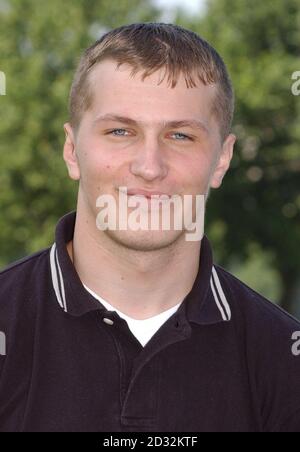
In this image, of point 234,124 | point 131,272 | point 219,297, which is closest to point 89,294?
point 131,272

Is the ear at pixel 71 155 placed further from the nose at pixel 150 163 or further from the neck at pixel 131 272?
the nose at pixel 150 163

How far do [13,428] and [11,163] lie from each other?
1281 inches

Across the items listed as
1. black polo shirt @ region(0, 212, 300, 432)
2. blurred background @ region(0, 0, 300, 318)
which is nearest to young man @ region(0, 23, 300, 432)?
black polo shirt @ region(0, 212, 300, 432)

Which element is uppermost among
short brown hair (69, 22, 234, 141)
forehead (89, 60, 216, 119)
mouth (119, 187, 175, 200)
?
short brown hair (69, 22, 234, 141)

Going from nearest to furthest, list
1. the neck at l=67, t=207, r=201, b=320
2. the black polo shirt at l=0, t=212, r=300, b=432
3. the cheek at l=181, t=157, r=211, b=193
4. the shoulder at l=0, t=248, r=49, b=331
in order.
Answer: the black polo shirt at l=0, t=212, r=300, b=432
the shoulder at l=0, t=248, r=49, b=331
the cheek at l=181, t=157, r=211, b=193
the neck at l=67, t=207, r=201, b=320

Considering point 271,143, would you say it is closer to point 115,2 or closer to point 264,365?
point 115,2

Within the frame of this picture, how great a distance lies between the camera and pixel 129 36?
157 inches

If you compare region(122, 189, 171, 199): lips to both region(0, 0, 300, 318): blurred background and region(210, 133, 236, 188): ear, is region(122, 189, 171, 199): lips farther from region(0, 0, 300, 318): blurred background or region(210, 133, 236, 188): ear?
region(0, 0, 300, 318): blurred background

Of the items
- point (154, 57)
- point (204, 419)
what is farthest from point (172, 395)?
point (154, 57)

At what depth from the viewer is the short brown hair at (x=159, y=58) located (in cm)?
385

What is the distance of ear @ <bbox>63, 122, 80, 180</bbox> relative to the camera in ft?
13.6

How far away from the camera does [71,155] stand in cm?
421

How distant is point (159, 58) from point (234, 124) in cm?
3478

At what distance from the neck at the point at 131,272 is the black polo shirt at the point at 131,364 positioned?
89mm
